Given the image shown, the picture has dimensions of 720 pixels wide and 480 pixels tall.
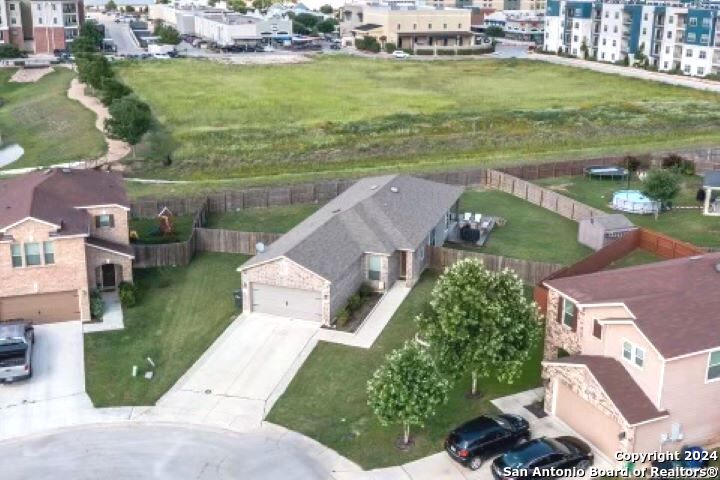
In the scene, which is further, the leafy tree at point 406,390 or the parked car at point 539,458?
the leafy tree at point 406,390

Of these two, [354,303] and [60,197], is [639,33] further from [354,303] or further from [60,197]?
[60,197]

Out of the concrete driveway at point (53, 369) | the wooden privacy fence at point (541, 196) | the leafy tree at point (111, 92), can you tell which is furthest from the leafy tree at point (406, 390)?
the leafy tree at point (111, 92)

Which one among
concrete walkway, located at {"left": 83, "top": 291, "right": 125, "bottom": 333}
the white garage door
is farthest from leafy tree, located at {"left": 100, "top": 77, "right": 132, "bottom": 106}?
the white garage door

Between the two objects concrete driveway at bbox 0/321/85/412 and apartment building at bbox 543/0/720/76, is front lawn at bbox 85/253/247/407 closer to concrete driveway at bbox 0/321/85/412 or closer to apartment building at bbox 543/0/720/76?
concrete driveway at bbox 0/321/85/412

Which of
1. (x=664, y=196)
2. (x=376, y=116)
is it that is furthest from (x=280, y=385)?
(x=376, y=116)

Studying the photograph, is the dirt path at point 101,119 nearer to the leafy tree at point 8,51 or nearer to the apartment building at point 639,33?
the leafy tree at point 8,51

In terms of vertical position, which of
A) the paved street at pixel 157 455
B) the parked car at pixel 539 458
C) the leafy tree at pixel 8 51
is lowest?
the paved street at pixel 157 455

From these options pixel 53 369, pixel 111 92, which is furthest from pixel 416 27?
pixel 53 369
